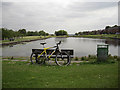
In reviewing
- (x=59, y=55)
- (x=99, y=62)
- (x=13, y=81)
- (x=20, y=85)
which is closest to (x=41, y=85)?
(x=20, y=85)

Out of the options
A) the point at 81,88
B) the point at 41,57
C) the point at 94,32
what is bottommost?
the point at 81,88

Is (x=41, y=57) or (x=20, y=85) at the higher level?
(x=41, y=57)

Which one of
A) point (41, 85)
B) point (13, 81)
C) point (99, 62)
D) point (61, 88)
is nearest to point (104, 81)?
point (61, 88)

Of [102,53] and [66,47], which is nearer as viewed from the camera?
[102,53]

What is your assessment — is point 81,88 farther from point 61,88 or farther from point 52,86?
point 52,86

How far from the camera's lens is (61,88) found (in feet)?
13.1

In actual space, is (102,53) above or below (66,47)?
below

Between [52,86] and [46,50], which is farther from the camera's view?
[46,50]

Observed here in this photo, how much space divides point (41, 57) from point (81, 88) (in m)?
4.84

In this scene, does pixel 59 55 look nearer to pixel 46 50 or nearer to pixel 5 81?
pixel 46 50

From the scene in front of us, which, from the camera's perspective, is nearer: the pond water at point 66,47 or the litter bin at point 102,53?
the litter bin at point 102,53

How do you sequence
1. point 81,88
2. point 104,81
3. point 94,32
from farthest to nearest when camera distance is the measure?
point 94,32 → point 104,81 → point 81,88

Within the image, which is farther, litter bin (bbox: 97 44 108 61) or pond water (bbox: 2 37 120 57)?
pond water (bbox: 2 37 120 57)

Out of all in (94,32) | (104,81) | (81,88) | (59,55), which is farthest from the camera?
(94,32)
